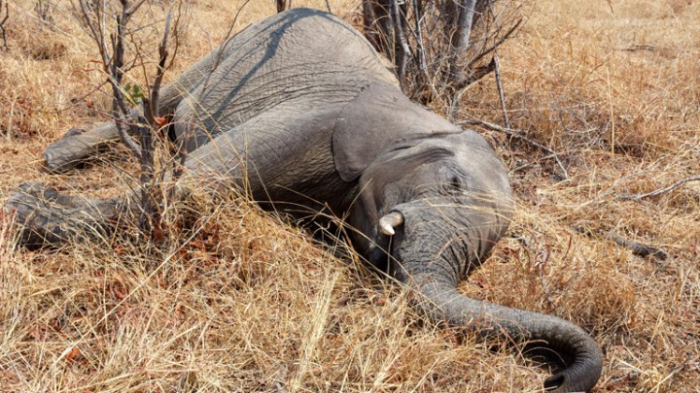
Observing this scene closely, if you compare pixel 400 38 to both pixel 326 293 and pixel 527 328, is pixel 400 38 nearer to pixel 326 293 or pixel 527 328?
pixel 326 293

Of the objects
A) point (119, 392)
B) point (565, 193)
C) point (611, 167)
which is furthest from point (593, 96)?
point (119, 392)

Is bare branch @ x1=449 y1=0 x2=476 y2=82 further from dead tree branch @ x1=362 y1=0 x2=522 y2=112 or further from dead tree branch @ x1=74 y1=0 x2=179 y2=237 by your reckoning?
dead tree branch @ x1=74 y1=0 x2=179 y2=237

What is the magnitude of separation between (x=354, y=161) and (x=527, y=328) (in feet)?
4.47

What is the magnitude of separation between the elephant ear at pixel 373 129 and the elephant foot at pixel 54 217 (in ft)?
3.78

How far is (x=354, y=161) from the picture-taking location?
3.98 meters

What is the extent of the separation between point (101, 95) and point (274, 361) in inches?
148

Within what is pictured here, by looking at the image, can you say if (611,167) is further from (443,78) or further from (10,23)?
(10,23)

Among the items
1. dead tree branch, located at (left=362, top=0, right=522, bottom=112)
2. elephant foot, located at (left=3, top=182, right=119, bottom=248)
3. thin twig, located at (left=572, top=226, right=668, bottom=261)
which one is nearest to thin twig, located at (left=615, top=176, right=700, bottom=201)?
thin twig, located at (left=572, top=226, right=668, bottom=261)

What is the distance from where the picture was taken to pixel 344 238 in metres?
3.95

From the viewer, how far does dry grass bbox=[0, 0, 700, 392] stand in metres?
2.85

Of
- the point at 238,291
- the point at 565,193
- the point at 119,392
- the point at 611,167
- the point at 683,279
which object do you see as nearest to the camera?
the point at 119,392

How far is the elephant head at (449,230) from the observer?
2984 mm

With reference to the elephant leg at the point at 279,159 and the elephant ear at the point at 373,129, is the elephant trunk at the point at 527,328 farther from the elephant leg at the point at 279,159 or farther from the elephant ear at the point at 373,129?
the elephant leg at the point at 279,159

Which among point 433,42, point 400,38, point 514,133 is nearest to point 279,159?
point 400,38
